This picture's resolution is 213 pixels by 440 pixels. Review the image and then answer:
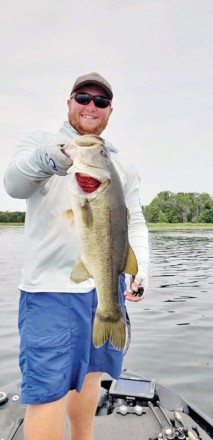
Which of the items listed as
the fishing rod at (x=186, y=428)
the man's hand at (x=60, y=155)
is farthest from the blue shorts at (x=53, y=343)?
the fishing rod at (x=186, y=428)

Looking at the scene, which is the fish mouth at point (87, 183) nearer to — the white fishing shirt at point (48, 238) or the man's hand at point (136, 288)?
the white fishing shirt at point (48, 238)

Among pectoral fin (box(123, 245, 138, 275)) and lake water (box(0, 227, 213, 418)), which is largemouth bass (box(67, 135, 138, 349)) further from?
lake water (box(0, 227, 213, 418))

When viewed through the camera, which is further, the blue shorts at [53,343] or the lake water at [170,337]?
the lake water at [170,337]

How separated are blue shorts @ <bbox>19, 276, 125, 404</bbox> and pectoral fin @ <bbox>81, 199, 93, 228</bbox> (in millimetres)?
684

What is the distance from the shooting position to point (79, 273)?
2.88 m

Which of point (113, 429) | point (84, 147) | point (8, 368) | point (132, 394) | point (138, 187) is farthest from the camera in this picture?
point (8, 368)

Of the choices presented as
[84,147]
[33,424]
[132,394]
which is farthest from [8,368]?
[84,147]

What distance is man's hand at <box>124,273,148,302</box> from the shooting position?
317 centimetres

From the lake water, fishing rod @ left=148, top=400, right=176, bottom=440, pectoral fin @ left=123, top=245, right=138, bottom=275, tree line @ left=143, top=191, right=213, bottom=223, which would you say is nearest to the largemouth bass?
pectoral fin @ left=123, top=245, right=138, bottom=275

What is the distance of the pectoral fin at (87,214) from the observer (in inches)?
103

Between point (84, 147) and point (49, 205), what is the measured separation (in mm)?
717

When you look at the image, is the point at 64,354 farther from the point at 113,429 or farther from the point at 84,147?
the point at 113,429

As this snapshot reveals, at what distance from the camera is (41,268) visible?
10.3ft

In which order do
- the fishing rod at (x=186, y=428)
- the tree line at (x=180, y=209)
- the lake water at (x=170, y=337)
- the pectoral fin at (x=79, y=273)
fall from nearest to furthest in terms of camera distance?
the pectoral fin at (x=79, y=273) < the fishing rod at (x=186, y=428) < the lake water at (x=170, y=337) < the tree line at (x=180, y=209)
